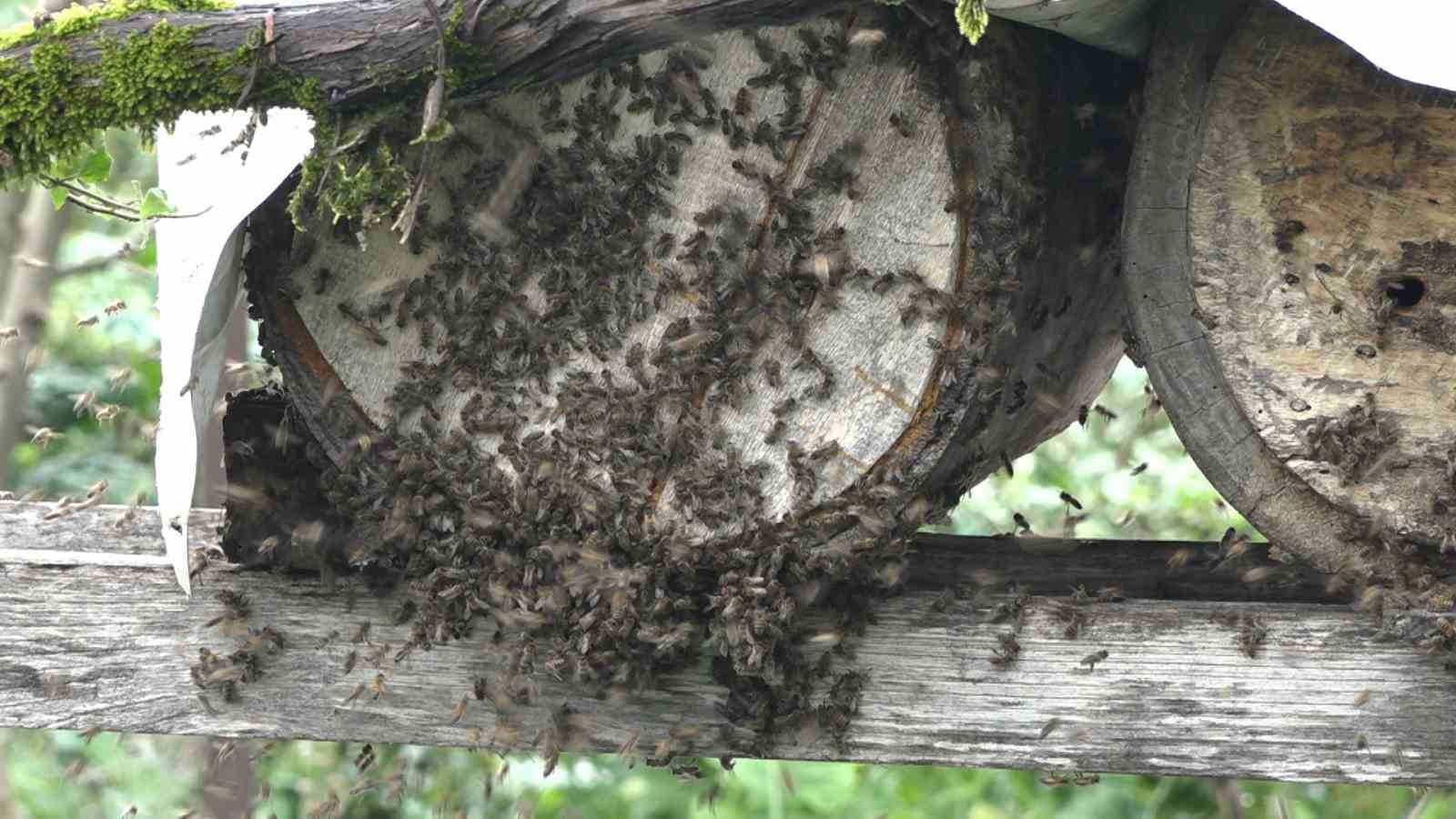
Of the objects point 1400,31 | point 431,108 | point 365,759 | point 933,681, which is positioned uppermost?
point 1400,31

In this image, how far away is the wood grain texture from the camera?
8.94 ft

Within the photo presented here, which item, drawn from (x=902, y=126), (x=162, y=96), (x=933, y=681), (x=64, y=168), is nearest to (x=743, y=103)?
(x=902, y=126)

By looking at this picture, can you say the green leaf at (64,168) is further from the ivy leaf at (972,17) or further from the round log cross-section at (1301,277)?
the round log cross-section at (1301,277)

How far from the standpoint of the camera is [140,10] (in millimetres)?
2875

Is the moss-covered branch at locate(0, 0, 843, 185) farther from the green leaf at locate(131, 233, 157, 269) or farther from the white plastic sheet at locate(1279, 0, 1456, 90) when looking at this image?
the green leaf at locate(131, 233, 157, 269)

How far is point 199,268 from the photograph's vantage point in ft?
9.97

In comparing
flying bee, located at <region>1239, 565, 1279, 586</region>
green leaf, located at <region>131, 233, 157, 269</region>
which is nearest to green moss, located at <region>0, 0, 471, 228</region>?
flying bee, located at <region>1239, 565, 1279, 586</region>

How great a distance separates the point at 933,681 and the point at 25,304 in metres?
5.21

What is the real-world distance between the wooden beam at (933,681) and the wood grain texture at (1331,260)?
1.33 feet

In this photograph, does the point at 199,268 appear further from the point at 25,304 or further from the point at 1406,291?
the point at 25,304

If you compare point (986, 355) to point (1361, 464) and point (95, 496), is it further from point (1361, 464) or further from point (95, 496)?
point (95, 496)

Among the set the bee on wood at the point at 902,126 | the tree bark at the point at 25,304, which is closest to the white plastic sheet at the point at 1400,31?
the bee on wood at the point at 902,126

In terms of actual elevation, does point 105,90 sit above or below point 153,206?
above

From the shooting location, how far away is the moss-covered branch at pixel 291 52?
2615mm
